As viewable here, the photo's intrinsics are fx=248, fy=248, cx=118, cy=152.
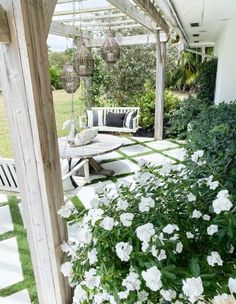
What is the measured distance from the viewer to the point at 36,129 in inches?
43.1

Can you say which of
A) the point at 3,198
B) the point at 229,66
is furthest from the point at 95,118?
the point at 3,198

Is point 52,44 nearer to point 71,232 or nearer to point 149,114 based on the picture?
point 149,114

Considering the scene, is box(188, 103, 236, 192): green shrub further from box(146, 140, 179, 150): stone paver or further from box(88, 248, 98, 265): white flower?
box(146, 140, 179, 150): stone paver

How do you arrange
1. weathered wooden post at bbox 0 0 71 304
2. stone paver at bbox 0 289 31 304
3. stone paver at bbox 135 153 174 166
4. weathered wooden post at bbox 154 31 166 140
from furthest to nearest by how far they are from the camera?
weathered wooden post at bbox 154 31 166 140 < stone paver at bbox 135 153 174 166 < stone paver at bbox 0 289 31 304 < weathered wooden post at bbox 0 0 71 304

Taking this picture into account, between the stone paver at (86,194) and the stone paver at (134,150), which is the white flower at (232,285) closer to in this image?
the stone paver at (86,194)

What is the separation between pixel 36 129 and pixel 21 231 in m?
1.92

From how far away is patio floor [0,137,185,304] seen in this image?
6.32 feet

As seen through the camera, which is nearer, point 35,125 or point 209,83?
point 35,125

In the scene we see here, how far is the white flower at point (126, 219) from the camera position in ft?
3.85

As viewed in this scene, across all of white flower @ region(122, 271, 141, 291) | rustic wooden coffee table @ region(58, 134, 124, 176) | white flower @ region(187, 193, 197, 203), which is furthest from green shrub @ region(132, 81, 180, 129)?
white flower @ region(122, 271, 141, 291)

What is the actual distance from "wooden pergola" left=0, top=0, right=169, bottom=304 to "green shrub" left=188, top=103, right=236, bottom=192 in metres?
0.91

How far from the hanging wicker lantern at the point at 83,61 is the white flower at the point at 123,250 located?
7.45 feet

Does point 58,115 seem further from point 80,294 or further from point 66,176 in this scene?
point 80,294

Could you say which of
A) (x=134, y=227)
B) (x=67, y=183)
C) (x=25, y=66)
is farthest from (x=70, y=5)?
(x=134, y=227)
